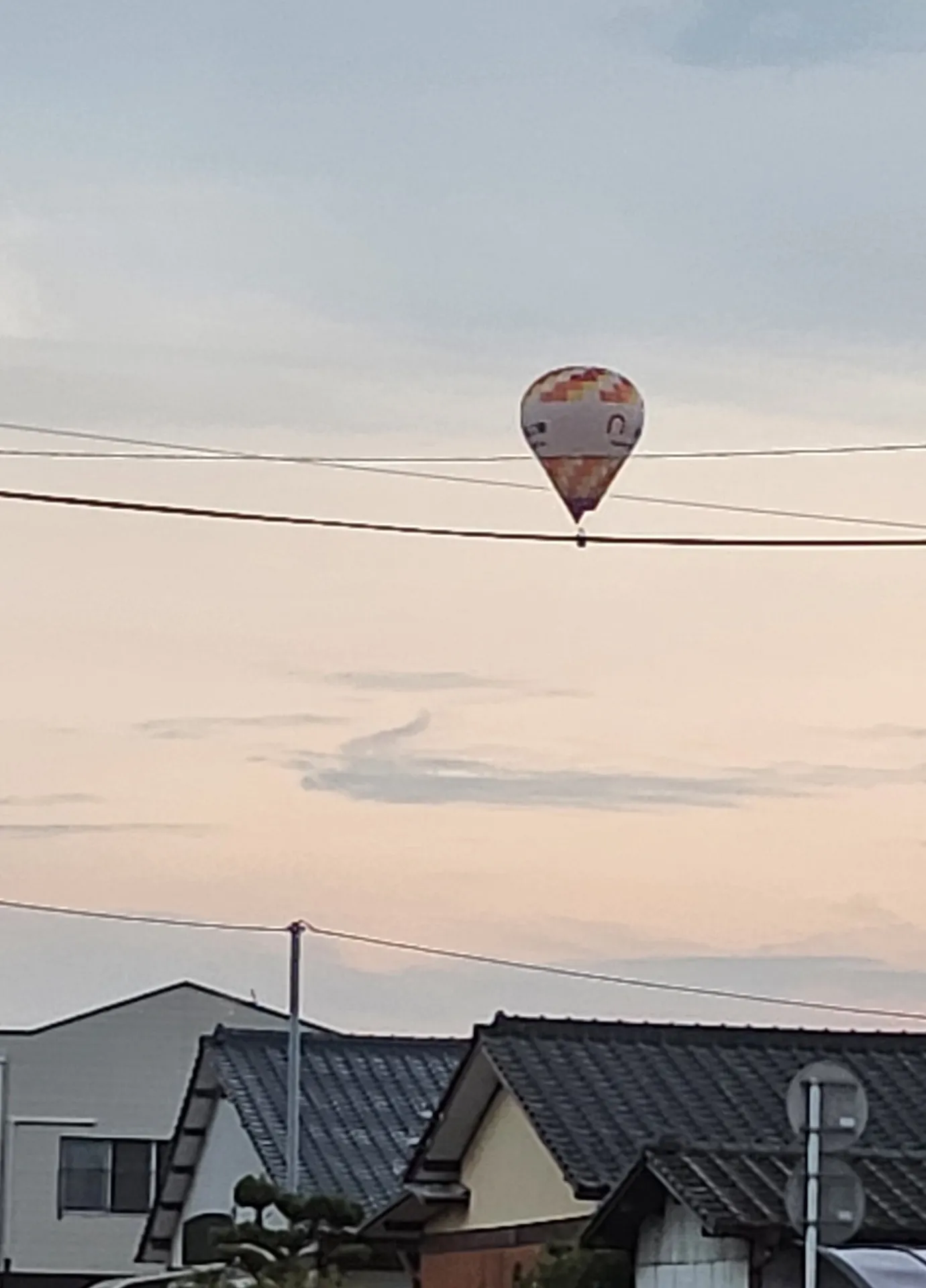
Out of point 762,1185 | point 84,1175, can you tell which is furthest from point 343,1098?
point 762,1185

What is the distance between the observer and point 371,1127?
118 ft

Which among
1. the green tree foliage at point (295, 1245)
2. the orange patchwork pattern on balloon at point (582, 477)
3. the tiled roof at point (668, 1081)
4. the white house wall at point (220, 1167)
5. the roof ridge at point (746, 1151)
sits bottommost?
the roof ridge at point (746, 1151)

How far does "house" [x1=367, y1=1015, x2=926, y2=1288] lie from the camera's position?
1983 centimetres

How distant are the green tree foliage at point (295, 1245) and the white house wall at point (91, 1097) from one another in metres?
19.4

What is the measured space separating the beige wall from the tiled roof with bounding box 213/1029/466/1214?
8.47 metres

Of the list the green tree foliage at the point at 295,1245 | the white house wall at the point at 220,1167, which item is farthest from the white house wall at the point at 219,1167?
the green tree foliage at the point at 295,1245

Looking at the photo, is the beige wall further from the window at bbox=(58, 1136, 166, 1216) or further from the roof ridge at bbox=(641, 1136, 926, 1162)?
the window at bbox=(58, 1136, 166, 1216)

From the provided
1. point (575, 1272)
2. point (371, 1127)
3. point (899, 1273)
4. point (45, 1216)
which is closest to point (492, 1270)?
point (575, 1272)

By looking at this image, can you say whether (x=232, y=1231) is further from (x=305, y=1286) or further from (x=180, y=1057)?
(x=180, y=1057)

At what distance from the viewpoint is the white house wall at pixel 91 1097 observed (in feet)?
153

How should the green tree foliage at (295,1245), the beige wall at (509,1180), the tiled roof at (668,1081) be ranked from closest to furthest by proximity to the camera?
the tiled roof at (668,1081) < the beige wall at (509,1180) < the green tree foliage at (295,1245)

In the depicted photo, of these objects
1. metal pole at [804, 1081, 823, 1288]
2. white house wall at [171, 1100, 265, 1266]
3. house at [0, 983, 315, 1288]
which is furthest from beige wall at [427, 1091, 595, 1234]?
house at [0, 983, 315, 1288]

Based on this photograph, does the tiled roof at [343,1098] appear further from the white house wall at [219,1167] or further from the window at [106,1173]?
the window at [106,1173]

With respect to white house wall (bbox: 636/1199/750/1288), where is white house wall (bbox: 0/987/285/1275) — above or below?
above
